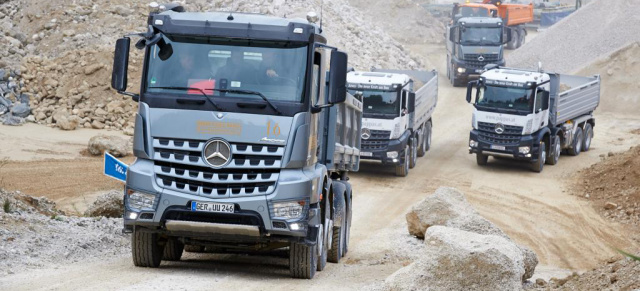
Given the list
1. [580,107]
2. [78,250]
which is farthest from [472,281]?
[580,107]

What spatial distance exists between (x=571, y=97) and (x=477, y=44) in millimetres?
14132

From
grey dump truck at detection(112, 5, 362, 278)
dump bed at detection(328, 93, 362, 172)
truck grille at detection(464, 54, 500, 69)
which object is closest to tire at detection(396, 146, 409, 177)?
dump bed at detection(328, 93, 362, 172)

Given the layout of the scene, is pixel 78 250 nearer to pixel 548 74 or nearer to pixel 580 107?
pixel 548 74

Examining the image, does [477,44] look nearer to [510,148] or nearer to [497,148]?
[497,148]

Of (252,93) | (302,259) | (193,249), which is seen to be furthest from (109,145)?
(252,93)

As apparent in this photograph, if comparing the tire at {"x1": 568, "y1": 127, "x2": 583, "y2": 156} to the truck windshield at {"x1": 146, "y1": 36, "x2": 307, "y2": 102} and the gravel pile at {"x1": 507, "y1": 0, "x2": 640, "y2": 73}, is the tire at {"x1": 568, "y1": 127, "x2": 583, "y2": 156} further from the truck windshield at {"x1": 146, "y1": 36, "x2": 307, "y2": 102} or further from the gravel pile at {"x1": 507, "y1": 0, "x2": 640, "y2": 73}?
the truck windshield at {"x1": 146, "y1": 36, "x2": 307, "y2": 102}

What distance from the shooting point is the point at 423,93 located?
30.4 metres

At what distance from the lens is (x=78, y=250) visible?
1362 cm

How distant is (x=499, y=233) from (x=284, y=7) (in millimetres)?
27676

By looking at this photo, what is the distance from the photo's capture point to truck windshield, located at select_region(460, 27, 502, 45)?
4497 centimetres

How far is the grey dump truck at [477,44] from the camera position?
147 ft

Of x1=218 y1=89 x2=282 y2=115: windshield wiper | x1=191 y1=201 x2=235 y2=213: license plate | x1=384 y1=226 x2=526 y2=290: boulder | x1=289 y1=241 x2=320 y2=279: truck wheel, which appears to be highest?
x1=218 y1=89 x2=282 y2=115: windshield wiper

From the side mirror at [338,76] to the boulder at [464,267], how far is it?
2.21 meters

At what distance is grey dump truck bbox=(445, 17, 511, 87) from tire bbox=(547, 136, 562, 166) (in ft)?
46.2
